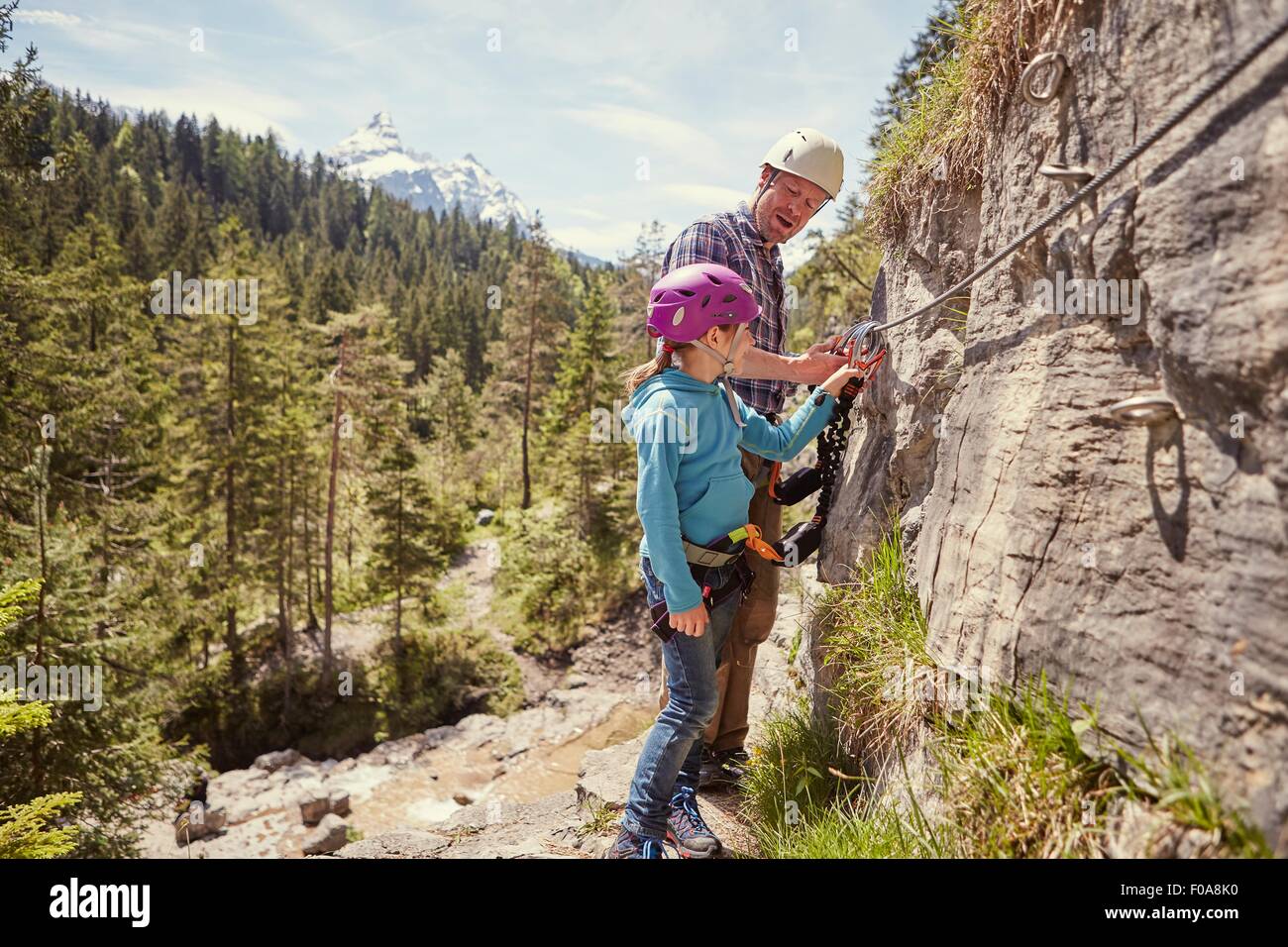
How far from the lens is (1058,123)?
2.64 meters

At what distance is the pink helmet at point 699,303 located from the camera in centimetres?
310

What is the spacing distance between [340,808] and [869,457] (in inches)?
606

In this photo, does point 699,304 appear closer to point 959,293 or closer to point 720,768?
point 959,293

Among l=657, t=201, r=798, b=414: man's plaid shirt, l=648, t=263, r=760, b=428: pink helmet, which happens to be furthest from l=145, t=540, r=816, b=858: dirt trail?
l=648, t=263, r=760, b=428: pink helmet

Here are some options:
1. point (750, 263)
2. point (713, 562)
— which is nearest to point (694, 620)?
point (713, 562)

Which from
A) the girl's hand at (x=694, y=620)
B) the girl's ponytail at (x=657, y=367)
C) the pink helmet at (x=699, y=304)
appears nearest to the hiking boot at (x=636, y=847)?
the girl's hand at (x=694, y=620)

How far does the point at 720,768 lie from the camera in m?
4.30

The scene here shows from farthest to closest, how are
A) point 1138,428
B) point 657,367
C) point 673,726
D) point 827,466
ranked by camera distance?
point 827,466 < point 657,367 < point 673,726 < point 1138,428

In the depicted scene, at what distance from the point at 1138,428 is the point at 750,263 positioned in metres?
2.12

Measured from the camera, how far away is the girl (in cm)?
301

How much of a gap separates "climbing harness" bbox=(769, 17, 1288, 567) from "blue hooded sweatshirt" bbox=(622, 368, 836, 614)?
0.68 metres
